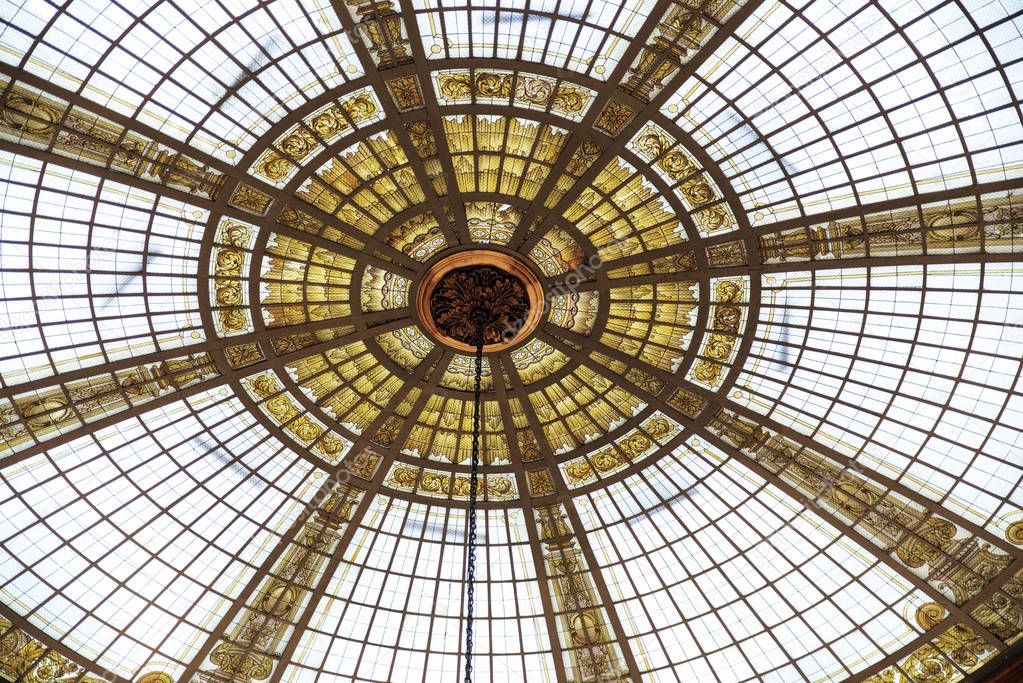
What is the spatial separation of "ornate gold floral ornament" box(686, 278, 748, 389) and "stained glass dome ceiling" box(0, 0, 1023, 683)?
0.12m

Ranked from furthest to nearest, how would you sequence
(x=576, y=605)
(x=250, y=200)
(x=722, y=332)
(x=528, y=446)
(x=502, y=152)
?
1. (x=528, y=446)
2. (x=576, y=605)
3. (x=722, y=332)
4. (x=502, y=152)
5. (x=250, y=200)

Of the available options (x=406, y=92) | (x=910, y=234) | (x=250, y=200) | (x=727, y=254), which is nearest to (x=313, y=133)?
(x=250, y=200)

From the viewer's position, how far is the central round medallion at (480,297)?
63.2 feet

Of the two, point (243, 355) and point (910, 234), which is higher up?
point (243, 355)

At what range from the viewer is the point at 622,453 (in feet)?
69.4

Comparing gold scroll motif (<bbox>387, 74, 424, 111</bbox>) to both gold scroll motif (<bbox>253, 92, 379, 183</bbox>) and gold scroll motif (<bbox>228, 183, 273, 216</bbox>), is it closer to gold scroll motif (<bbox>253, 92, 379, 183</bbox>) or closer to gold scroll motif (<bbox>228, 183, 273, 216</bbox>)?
gold scroll motif (<bbox>253, 92, 379, 183</bbox>)

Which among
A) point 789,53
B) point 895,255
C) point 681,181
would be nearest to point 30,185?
point 681,181

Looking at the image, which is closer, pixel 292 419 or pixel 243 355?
pixel 243 355

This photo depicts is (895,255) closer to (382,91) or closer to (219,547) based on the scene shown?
(382,91)

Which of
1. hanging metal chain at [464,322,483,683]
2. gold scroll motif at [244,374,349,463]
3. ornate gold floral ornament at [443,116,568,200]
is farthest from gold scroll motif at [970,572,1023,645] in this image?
gold scroll motif at [244,374,349,463]

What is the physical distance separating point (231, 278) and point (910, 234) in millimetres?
15609

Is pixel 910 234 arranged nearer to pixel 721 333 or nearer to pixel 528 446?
pixel 721 333

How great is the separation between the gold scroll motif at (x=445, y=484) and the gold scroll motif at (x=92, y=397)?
19.0 ft

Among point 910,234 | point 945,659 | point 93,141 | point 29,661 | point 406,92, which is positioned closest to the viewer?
point 93,141
